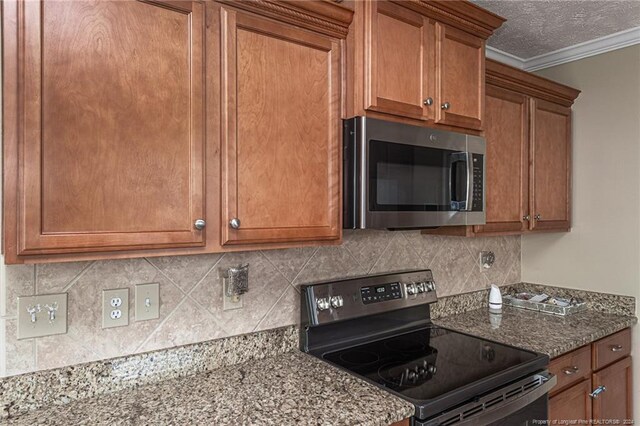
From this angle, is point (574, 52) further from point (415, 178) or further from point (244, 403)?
point (244, 403)

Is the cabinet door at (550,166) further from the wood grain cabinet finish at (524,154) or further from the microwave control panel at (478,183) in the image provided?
the microwave control panel at (478,183)

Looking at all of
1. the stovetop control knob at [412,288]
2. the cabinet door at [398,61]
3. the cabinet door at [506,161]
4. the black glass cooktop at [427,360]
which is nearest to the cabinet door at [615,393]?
the black glass cooktop at [427,360]

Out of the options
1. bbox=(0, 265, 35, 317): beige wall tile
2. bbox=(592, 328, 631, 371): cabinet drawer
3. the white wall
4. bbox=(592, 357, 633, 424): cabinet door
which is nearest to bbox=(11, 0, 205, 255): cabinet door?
bbox=(0, 265, 35, 317): beige wall tile

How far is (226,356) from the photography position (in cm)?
158

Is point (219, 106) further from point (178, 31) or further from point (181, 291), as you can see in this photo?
point (181, 291)

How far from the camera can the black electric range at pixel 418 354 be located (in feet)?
4.69

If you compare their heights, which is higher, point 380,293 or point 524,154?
point 524,154

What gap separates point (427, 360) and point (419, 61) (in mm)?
1195

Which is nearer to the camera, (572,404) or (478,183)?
(478,183)

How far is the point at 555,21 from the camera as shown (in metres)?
2.19

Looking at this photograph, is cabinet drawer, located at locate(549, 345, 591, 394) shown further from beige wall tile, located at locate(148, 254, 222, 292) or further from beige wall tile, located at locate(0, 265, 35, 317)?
beige wall tile, located at locate(0, 265, 35, 317)

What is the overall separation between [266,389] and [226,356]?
0.27m

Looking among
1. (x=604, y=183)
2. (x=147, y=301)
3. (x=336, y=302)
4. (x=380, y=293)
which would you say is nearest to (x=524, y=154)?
(x=604, y=183)

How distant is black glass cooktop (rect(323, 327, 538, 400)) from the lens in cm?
147
